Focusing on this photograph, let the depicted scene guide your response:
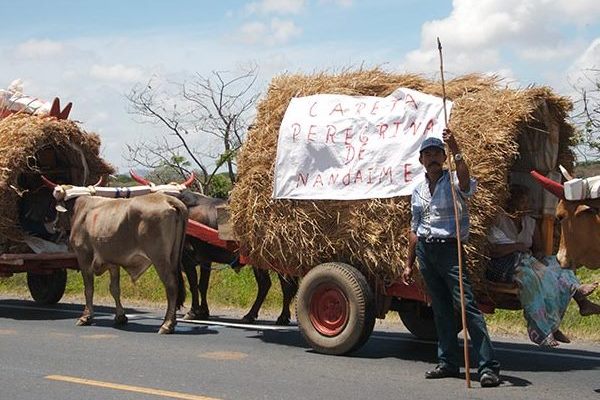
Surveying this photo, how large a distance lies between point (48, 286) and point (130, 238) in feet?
11.7

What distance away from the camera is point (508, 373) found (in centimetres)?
771

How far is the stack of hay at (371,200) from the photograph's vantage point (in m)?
7.62

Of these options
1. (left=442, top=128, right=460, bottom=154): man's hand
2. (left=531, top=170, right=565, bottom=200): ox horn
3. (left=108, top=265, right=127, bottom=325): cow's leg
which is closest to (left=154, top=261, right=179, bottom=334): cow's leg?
(left=108, top=265, right=127, bottom=325): cow's leg

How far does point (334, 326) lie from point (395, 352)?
762 mm

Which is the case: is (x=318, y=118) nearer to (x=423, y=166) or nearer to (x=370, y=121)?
(x=370, y=121)

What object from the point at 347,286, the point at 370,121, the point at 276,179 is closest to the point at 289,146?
the point at 276,179

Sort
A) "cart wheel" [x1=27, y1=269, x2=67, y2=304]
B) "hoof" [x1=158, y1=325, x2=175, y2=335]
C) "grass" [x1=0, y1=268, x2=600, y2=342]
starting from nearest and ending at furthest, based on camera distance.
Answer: "hoof" [x1=158, y1=325, x2=175, y2=335] < "grass" [x1=0, y1=268, x2=600, y2=342] < "cart wheel" [x1=27, y1=269, x2=67, y2=304]

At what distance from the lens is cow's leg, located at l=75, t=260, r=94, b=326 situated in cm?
1109

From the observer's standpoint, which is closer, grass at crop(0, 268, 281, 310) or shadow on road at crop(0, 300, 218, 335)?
shadow on road at crop(0, 300, 218, 335)

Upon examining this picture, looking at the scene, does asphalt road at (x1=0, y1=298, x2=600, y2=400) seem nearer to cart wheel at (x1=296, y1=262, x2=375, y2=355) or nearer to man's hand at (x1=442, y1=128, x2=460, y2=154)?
cart wheel at (x1=296, y1=262, x2=375, y2=355)

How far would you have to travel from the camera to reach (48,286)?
13727mm

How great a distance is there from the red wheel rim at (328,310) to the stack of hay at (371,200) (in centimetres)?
31

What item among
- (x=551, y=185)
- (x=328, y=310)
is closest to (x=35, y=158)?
(x=328, y=310)

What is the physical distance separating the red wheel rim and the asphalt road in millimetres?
290
